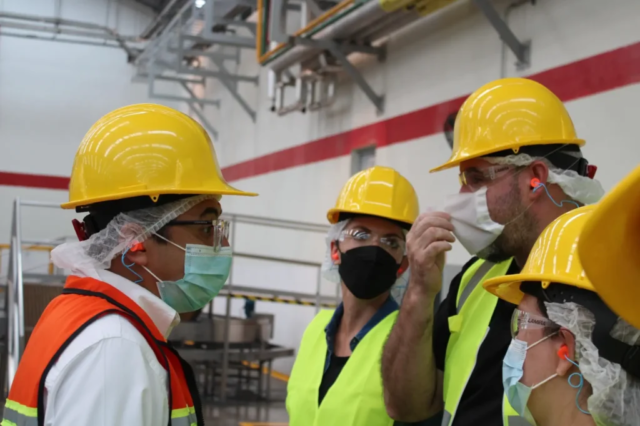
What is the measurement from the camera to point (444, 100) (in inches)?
261

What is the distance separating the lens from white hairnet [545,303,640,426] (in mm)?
1322

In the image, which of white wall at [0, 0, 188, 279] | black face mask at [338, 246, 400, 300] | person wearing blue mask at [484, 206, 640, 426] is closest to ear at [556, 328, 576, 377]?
person wearing blue mask at [484, 206, 640, 426]

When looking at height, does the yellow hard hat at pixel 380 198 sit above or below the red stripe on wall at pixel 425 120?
below

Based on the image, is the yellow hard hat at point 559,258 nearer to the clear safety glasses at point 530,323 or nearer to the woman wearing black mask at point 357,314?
the clear safety glasses at point 530,323

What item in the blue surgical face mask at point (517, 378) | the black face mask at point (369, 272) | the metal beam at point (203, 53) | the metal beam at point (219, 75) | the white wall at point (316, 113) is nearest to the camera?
the blue surgical face mask at point (517, 378)

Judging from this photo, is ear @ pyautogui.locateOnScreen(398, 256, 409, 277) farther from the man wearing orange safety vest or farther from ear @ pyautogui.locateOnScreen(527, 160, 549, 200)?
the man wearing orange safety vest

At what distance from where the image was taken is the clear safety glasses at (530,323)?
1501mm

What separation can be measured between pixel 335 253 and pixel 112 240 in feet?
4.57

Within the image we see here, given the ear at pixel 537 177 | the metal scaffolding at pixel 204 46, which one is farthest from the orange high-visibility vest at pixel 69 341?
the metal scaffolding at pixel 204 46

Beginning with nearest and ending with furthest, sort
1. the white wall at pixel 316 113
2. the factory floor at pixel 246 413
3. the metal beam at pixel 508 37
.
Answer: the white wall at pixel 316 113, the metal beam at pixel 508 37, the factory floor at pixel 246 413

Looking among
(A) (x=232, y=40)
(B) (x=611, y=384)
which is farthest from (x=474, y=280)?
(A) (x=232, y=40)

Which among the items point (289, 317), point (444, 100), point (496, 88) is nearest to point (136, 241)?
point (496, 88)

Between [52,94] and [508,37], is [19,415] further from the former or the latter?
[52,94]

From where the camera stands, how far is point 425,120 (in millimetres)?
6984
